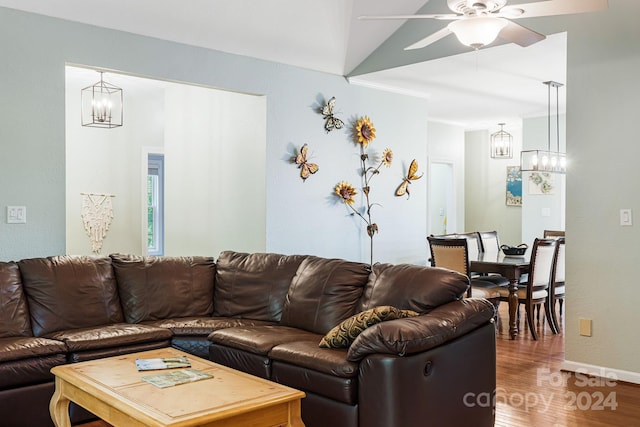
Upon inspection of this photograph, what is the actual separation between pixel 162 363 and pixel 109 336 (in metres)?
0.85

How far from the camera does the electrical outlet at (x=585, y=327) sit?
4.63m

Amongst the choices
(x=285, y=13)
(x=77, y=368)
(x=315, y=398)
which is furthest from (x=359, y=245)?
(x=77, y=368)

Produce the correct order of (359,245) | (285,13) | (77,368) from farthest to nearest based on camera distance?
1. (359,245)
2. (285,13)
3. (77,368)

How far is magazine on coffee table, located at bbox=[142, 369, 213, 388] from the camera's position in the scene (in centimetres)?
275

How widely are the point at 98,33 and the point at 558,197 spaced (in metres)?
6.51

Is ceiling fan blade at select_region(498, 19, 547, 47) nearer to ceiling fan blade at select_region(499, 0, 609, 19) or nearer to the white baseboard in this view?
ceiling fan blade at select_region(499, 0, 609, 19)

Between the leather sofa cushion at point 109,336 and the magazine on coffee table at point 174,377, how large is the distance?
960 mm

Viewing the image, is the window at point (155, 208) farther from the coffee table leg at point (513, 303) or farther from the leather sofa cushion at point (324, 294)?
the leather sofa cushion at point (324, 294)

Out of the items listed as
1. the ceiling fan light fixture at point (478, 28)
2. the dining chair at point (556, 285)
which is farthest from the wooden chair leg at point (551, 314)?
the ceiling fan light fixture at point (478, 28)

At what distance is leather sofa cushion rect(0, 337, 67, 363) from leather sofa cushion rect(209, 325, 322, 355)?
91 centimetres

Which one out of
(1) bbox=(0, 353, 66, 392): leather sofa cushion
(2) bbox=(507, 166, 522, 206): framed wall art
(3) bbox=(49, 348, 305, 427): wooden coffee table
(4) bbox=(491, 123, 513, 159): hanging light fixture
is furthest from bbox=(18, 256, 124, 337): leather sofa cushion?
(2) bbox=(507, 166, 522, 206): framed wall art

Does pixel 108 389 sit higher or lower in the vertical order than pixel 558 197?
lower

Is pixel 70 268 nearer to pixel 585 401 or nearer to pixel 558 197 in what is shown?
pixel 585 401

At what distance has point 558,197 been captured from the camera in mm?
8688
